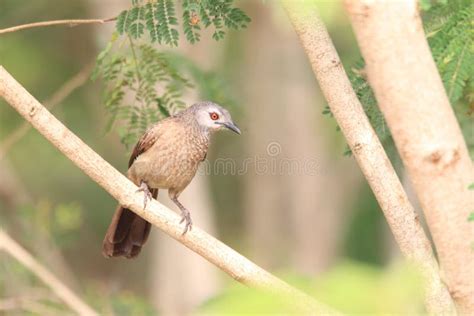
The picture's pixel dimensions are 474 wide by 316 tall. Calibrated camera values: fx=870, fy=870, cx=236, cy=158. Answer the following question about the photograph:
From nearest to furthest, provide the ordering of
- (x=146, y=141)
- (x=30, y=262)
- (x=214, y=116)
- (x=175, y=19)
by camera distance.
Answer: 1. (x=175, y=19)
2. (x=30, y=262)
3. (x=146, y=141)
4. (x=214, y=116)

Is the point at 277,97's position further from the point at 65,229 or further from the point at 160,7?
the point at 160,7

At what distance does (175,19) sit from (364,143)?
56.4 inches

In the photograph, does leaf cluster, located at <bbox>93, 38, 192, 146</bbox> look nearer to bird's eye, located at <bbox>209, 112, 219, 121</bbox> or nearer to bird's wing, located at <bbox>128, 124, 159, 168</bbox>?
bird's wing, located at <bbox>128, 124, 159, 168</bbox>

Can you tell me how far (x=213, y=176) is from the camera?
14.9 meters

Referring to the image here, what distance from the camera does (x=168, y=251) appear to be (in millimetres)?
11352

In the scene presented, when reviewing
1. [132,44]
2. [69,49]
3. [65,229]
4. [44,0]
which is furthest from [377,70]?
[69,49]

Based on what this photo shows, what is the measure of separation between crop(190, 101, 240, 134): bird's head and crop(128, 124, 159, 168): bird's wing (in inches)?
18.1

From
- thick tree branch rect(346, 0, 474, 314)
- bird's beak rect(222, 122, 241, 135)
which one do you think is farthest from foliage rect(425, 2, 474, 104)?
bird's beak rect(222, 122, 241, 135)

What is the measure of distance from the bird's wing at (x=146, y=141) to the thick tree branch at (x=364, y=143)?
2.46 m

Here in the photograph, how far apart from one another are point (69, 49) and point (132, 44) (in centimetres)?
767

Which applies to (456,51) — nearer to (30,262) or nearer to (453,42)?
(453,42)

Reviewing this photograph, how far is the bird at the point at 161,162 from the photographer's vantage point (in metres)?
6.05

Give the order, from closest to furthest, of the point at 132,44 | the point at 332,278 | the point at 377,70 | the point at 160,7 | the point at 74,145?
the point at 332,278
the point at 377,70
the point at 74,145
the point at 160,7
the point at 132,44

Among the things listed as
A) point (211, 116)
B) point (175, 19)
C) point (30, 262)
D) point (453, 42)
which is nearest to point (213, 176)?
point (211, 116)
